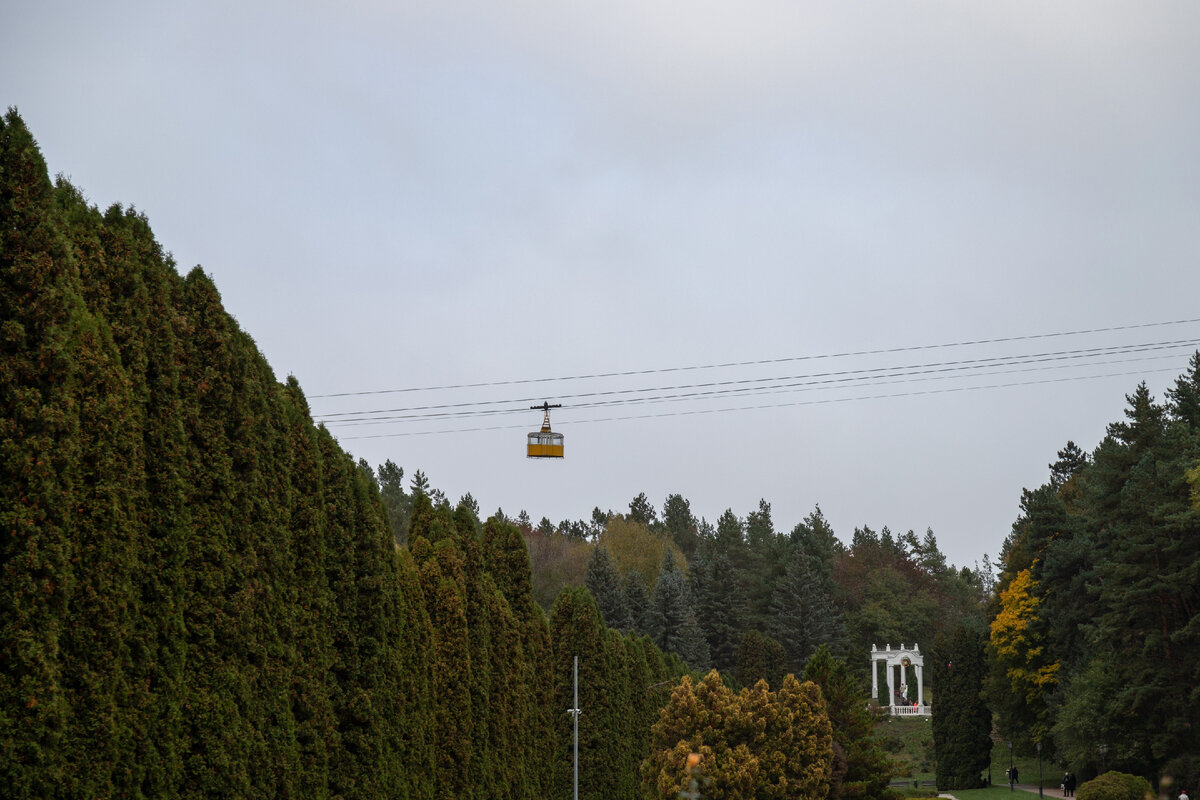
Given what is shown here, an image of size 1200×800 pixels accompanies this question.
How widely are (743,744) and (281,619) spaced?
24512 mm

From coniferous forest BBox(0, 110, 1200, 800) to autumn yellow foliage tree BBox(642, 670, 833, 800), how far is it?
0.32ft

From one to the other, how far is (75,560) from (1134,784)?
1518 inches

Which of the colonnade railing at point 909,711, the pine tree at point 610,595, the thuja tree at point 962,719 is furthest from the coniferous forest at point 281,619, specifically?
the colonnade railing at point 909,711

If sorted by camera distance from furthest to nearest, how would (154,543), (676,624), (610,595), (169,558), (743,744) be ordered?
(610,595) → (676,624) → (743,744) → (169,558) → (154,543)

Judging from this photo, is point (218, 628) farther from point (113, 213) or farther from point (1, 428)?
point (113, 213)

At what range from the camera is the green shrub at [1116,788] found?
3803 cm

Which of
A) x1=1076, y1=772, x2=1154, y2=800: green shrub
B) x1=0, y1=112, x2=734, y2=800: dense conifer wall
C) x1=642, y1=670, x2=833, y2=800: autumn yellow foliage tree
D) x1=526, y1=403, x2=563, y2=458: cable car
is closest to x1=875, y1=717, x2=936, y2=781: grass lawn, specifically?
x1=1076, y1=772, x2=1154, y2=800: green shrub

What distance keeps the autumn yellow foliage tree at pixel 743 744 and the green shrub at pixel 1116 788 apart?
29.4ft

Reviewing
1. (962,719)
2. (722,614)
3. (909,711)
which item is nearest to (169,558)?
(962,719)

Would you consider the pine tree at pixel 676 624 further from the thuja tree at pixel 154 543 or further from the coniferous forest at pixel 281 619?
the thuja tree at pixel 154 543

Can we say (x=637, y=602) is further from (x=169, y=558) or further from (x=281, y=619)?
(x=169, y=558)

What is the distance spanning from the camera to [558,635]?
110 feet

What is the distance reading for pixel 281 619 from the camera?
1431 centimetres

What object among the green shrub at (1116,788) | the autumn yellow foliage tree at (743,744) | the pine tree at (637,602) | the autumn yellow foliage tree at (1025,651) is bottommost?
the green shrub at (1116,788)
